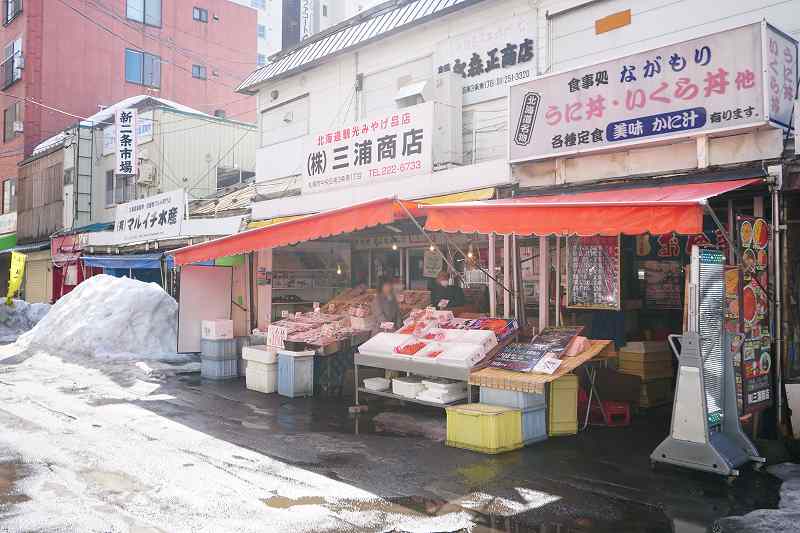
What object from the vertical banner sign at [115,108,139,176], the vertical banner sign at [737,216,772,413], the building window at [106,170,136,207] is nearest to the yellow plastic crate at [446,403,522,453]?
the vertical banner sign at [737,216,772,413]

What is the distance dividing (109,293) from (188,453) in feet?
42.3

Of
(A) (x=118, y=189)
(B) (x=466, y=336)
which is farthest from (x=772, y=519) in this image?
→ (A) (x=118, y=189)

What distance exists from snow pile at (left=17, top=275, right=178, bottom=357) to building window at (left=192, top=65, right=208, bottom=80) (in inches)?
859

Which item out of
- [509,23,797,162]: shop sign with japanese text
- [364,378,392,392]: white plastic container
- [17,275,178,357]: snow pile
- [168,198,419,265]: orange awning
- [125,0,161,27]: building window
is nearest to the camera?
[509,23,797,162]: shop sign with japanese text

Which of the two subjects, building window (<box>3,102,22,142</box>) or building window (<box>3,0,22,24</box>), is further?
building window (<box>3,102,22,142</box>)

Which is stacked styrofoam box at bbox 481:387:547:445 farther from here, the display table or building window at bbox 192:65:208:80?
building window at bbox 192:65:208:80

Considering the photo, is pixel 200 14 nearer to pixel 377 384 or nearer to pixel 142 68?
pixel 142 68

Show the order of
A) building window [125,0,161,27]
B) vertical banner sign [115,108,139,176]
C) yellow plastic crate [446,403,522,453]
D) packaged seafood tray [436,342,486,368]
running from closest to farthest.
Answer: yellow plastic crate [446,403,522,453], packaged seafood tray [436,342,486,368], vertical banner sign [115,108,139,176], building window [125,0,161,27]

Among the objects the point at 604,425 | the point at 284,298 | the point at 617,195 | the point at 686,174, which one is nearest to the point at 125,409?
the point at 284,298

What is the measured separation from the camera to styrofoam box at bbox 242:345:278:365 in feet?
41.3

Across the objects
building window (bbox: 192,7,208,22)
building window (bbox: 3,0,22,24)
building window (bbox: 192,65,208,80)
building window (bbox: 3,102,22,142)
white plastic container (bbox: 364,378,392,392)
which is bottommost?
white plastic container (bbox: 364,378,392,392)

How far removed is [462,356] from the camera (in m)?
9.16

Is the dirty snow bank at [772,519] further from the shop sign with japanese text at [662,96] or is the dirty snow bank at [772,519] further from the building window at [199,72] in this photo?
the building window at [199,72]

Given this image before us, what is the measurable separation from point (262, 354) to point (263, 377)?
451mm
